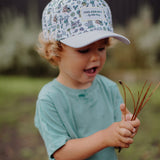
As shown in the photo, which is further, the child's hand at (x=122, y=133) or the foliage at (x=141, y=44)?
the foliage at (x=141, y=44)

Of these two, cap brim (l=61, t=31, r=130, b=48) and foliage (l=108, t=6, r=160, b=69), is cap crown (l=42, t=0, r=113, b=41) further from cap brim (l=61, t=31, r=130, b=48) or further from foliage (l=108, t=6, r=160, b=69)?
foliage (l=108, t=6, r=160, b=69)

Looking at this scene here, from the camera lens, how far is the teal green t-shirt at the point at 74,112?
1.29m

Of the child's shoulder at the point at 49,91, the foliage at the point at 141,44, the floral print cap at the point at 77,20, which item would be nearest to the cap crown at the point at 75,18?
the floral print cap at the point at 77,20

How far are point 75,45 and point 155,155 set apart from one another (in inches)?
68.4

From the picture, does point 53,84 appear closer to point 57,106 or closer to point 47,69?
point 57,106

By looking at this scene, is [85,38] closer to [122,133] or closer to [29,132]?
[122,133]

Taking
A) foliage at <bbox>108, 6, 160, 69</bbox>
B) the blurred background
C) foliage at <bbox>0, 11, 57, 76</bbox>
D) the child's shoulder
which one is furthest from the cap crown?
foliage at <bbox>0, 11, 57, 76</bbox>

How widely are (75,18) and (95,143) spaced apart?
0.61 m

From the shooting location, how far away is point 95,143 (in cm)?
123

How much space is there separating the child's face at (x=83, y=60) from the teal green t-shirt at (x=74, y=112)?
11 centimetres

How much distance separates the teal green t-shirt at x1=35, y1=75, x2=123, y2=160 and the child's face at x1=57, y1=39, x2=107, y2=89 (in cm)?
11

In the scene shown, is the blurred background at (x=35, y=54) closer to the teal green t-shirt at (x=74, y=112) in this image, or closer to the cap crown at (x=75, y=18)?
the teal green t-shirt at (x=74, y=112)

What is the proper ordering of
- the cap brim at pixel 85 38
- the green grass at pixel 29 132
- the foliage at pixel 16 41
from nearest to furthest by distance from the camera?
the cap brim at pixel 85 38 < the green grass at pixel 29 132 < the foliage at pixel 16 41

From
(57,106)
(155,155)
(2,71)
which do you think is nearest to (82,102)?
(57,106)
